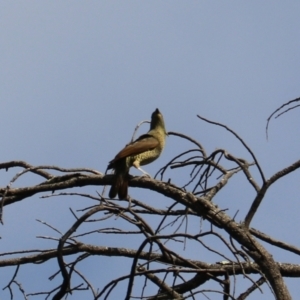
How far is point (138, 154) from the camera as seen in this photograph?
7027mm

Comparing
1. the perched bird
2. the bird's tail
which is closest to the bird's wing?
the perched bird

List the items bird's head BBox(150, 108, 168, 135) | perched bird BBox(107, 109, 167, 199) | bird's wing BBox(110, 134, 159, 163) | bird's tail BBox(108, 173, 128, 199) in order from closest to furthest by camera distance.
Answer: bird's tail BBox(108, 173, 128, 199)
perched bird BBox(107, 109, 167, 199)
bird's wing BBox(110, 134, 159, 163)
bird's head BBox(150, 108, 168, 135)

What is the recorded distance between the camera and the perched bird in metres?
5.91

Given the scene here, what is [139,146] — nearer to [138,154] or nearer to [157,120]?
[138,154]

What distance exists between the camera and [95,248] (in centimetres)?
466

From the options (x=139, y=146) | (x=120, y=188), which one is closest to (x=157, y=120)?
(x=139, y=146)

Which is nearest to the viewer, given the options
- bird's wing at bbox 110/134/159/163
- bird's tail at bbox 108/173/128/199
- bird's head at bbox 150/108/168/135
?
bird's tail at bbox 108/173/128/199

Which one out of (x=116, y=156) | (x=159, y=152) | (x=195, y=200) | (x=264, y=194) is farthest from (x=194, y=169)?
(x=159, y=152)

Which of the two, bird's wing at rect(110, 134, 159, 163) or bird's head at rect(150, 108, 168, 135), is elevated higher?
bird's head at rect(150, 108, 168, 135)

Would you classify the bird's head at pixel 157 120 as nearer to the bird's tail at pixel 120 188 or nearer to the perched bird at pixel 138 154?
the perched bird at pixel 138 154

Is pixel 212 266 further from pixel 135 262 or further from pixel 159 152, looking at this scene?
pixel 159 152

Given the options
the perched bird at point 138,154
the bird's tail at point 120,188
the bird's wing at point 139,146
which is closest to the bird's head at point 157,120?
the perched bird at point 138,154

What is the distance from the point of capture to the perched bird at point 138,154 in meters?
5.91

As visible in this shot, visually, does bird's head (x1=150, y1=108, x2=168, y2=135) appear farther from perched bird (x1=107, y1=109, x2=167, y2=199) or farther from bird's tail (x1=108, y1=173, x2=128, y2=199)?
bird's tail (x1=108, y1=173, x2=128, y2=199)
